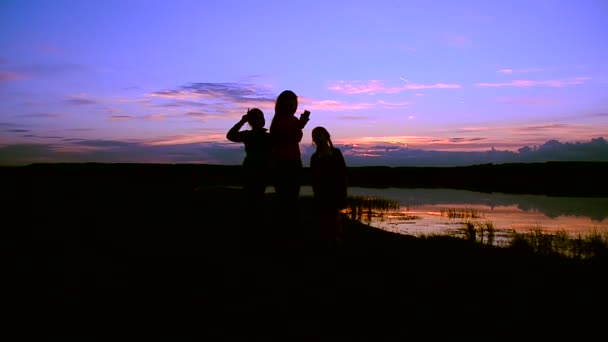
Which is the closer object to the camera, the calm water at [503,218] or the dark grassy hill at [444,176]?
the calm water at [503,218]

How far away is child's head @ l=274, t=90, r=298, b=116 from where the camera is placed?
8.62 m

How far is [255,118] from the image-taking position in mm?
8984

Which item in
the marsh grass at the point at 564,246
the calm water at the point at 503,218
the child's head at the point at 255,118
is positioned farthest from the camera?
the calm water at the point at 503,218

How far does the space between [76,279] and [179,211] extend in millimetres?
7953

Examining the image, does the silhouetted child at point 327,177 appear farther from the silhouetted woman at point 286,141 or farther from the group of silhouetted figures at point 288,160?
the silhouetted woman at point 286,141

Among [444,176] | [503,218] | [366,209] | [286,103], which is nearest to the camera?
[286,103]

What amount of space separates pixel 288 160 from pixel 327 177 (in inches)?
27.2

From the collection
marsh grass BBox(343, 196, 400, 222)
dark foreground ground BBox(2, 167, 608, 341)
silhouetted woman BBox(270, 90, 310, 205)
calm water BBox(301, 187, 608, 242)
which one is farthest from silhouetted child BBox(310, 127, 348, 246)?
marsh grass BBox(343, 196, 400, 222)

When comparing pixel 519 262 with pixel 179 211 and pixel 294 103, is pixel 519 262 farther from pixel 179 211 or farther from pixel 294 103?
pixel 179 211

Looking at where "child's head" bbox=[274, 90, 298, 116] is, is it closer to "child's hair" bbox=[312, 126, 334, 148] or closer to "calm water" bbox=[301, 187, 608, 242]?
"child's hair" bbox=[312, 126, 334, 148]

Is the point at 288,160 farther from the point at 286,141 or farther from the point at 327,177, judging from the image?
the point at 327,177

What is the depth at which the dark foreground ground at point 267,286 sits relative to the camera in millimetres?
5562

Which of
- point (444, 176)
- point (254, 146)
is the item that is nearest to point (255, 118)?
point (254, 146)

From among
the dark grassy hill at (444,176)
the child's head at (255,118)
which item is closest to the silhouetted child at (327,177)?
the child's head at (255,118)
